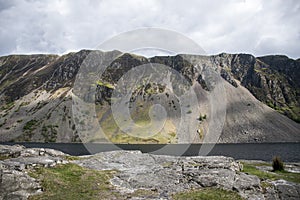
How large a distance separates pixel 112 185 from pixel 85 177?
3.84 meters

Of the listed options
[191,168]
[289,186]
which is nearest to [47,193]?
[191,168]

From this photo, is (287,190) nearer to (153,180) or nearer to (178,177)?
(178,177)

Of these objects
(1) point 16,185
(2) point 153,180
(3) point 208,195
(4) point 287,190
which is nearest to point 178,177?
(2) point 153,180

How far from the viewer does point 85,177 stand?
1185 inches

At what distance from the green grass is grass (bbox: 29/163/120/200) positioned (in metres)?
6.84

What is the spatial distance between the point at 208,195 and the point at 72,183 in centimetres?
1496

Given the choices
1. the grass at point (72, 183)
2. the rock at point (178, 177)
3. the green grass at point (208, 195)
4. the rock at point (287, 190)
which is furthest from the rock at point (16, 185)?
the rock at point (287, 190)

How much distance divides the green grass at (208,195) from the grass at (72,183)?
684cm

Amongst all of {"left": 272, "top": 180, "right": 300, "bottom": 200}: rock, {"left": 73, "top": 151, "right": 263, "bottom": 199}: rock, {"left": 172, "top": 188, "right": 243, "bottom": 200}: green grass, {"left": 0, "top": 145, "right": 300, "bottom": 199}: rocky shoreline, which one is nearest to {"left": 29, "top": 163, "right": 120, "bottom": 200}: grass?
{"left": 0, "top": 145, "right": 300, "bottom": 199}: rocky shoreline

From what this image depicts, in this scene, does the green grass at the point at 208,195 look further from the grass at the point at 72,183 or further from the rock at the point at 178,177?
the grass at the point at 72,183

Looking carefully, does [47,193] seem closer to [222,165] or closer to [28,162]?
[28,162]

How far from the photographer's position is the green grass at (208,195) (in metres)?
24.8

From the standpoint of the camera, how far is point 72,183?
2750cm

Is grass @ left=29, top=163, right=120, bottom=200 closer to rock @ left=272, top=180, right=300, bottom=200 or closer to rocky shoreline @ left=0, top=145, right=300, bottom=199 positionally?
rocky shoreline @ left=0, top=145, right=300, bottom=199
